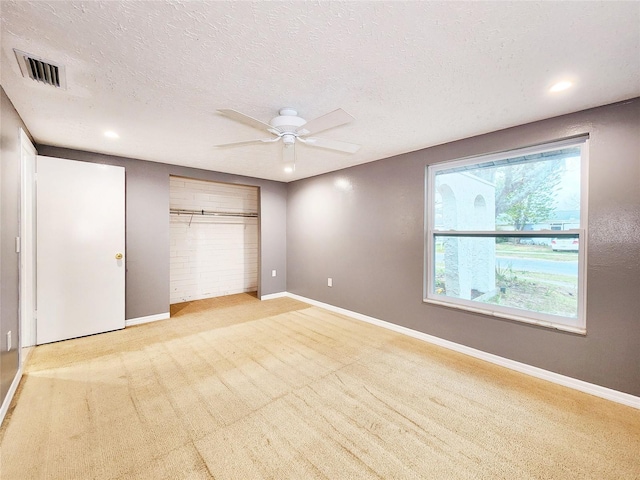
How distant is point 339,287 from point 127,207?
10.8 feet

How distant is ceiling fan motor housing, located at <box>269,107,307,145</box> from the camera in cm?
218

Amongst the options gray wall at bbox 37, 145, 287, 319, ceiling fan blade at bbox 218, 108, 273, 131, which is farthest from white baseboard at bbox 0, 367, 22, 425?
ceiling fan blade at bbox 218, 108, 273, 131

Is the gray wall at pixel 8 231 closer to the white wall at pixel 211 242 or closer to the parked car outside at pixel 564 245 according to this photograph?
the white wall at pixel 211 242

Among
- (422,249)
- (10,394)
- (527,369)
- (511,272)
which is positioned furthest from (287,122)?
(527,369)

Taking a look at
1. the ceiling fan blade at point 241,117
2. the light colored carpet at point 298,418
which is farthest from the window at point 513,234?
the ceiling fan blade at point 241,117

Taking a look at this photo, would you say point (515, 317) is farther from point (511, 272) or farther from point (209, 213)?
point (209, 213)

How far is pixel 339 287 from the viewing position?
4332mm

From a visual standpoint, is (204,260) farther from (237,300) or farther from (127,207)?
(127,207)

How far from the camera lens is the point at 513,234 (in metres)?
2.60

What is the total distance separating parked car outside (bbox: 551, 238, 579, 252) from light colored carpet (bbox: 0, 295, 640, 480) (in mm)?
1178

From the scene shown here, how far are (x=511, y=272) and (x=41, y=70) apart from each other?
4051 millimetres

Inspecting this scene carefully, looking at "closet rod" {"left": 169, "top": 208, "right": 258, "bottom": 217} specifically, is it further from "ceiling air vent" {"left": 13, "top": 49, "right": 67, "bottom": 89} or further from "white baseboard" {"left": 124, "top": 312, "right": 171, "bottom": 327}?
"ceiling air vent" {"left": 13, "top": 49, "right": 67, "bottom": 89}

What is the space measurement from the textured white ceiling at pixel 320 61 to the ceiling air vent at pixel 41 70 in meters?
0.05

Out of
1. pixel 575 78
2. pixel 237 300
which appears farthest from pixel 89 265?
pixel 575 78
